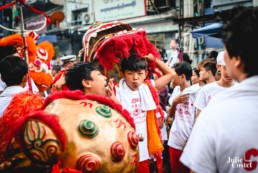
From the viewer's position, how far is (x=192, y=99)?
144 inches

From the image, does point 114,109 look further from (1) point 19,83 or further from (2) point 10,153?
(1) point 19,83

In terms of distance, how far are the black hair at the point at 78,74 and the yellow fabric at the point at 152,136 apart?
2.82 feet

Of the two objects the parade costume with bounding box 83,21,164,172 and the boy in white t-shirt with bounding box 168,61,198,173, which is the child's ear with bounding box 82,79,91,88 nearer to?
the parade costume with bounding box 83,21,164,172

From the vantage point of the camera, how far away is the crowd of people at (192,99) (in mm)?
1174

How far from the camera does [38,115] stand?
4.84ft

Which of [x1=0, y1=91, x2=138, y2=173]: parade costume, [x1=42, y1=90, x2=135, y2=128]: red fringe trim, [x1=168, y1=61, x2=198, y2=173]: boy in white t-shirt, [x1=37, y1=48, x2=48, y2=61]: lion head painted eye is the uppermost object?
[x1=37, y1=48, x2=48, y2=61]: lion head painted eye

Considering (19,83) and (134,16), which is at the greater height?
(134,16)

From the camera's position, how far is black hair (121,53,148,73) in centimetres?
264

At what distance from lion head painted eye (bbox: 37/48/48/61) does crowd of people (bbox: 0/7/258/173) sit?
0.37 metres

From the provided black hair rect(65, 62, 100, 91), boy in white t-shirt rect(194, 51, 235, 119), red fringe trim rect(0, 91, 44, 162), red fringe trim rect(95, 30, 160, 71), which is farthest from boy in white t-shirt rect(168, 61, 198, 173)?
red fringe trim rect(0, 91, 44, 162)

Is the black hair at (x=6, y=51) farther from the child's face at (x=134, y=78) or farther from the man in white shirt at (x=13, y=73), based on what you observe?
the child's face at (x=134, y=78)

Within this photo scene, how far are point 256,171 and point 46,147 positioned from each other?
0.99 metres

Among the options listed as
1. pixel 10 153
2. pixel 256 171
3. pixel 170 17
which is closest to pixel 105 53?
pixel 10 153

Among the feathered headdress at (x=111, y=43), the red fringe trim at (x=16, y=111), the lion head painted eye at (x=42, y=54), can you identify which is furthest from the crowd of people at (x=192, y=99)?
the lion head painted eye at (x=42, y=54)
